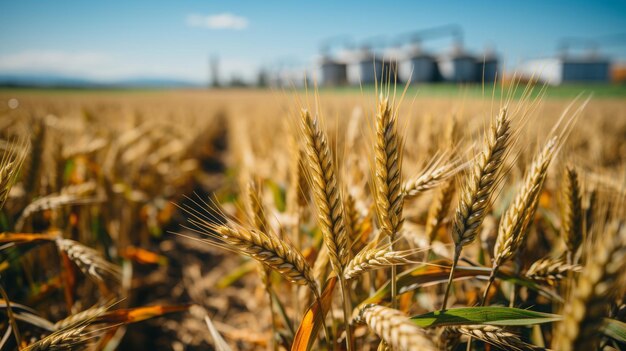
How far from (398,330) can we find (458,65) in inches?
1825

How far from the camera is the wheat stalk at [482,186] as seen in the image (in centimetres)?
77

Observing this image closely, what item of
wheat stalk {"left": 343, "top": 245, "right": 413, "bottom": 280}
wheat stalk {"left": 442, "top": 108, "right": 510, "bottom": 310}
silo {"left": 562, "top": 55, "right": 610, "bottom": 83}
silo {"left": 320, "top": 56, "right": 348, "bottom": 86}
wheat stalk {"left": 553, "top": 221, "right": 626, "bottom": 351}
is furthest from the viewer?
silo {"left": 320, "top": 56, "right": 348, "bottom": 86}

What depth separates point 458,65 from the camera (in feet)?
130

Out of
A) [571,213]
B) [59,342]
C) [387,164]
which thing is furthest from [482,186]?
[59,342]

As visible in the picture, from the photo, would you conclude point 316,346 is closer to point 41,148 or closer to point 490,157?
point 490,157

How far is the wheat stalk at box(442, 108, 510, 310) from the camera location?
77 cm

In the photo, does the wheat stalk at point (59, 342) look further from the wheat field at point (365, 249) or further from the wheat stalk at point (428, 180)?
the wheat stalk at point (428, 180)

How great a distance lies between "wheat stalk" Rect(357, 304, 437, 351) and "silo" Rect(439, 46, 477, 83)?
1749 inches

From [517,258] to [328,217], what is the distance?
2.85 feet

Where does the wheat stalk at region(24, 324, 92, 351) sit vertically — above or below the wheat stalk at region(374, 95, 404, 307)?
below

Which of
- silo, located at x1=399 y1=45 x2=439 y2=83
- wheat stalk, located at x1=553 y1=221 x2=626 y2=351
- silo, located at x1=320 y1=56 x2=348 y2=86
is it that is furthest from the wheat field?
silo, located at x1=320 y1=56 x2=348 y2=86

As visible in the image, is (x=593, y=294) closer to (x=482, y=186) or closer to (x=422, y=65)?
(x=482, y=186)

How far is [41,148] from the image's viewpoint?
188 cm

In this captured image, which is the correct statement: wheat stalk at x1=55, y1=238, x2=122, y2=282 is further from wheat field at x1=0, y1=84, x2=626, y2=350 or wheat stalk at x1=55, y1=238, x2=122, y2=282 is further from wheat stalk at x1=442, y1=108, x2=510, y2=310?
wheat stalk at x1=442, y1=108, x2=510, y2=310
